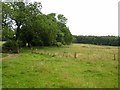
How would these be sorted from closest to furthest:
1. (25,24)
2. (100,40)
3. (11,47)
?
1. (11,47)
2. (25,24)
3. (100,40)

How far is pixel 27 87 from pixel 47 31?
46.9m

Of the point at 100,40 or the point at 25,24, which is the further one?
the point at 100,40

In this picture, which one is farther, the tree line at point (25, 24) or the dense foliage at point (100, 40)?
the dense foliage at point (100, 40)

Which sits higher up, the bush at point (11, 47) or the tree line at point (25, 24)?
the tree line at point (25, 24)

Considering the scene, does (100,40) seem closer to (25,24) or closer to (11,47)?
(25,24)

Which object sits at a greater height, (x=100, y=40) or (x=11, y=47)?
(x=100, y=40)

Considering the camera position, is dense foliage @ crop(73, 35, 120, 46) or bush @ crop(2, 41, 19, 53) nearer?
bush @ crop(2, 41, 19, 53)

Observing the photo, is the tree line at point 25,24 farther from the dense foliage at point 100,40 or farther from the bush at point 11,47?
the dense foliage at point 100,40

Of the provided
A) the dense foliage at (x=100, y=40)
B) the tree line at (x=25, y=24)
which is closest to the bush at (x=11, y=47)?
the tree line at (x=25, y=24)

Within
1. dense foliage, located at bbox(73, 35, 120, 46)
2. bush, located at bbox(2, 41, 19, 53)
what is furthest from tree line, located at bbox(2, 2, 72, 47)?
dense foliage, located at bbox(73, 35, 120, 46)

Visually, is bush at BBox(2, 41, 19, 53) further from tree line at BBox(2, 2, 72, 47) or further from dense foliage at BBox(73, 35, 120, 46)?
dense foliage at BBox(73, 35, 120, 46)

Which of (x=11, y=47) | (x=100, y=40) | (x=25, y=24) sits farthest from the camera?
(x=100, y=40)

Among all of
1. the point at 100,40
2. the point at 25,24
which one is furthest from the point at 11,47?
the point at 100,40

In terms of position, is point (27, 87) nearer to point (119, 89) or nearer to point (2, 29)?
point (119, 89)
